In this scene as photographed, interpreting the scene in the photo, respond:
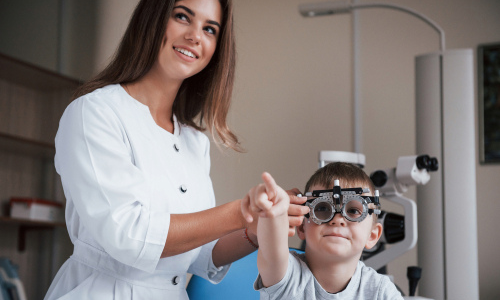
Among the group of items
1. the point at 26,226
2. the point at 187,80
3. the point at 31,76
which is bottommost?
the point at 26,226

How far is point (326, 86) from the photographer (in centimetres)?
353

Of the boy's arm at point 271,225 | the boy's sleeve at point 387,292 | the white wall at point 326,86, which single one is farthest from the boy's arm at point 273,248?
the white wall at point 326,86

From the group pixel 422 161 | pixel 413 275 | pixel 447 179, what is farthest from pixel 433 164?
pixel 413 275

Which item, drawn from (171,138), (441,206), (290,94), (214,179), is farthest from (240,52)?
(171,138)

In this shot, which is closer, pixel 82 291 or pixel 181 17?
pixel 82 291

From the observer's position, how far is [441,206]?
2.37 metres

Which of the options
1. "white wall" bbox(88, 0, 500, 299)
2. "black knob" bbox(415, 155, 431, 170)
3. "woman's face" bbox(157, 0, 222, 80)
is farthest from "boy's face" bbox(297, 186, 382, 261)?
"white wall" bbox(88, 0, 500, 299)

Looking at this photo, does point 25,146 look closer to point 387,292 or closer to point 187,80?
point 187,80

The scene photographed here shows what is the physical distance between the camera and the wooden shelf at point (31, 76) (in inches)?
126

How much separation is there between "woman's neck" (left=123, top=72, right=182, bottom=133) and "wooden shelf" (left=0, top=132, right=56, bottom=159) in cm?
185

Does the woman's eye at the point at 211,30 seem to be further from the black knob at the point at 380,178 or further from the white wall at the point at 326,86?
the white wall at the point at 326,86

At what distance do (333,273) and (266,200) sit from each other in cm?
42

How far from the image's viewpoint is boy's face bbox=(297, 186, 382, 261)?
129 centimetres

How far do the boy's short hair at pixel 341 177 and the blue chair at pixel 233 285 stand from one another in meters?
0.33
